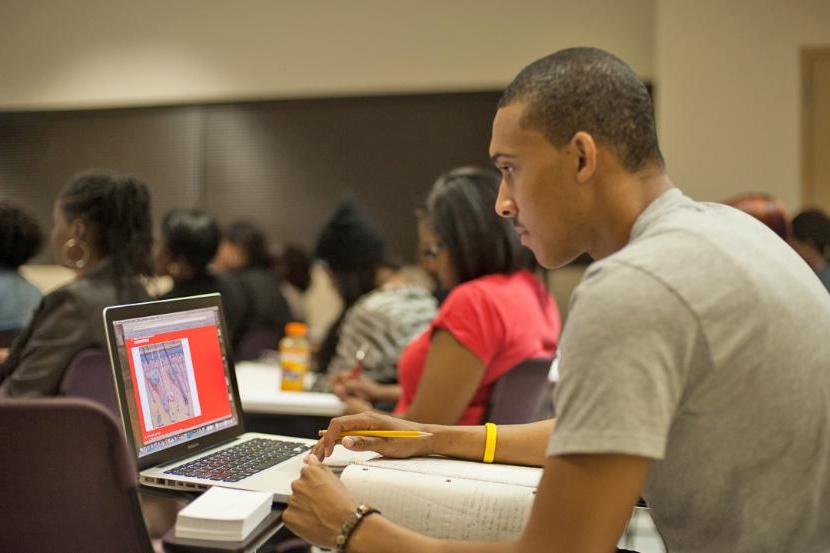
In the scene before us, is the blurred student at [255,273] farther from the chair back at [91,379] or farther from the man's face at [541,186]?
the man's face at [541,186]

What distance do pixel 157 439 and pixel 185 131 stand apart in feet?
16.3

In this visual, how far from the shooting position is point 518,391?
85.5 inches

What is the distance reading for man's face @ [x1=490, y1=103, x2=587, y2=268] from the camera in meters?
1.11

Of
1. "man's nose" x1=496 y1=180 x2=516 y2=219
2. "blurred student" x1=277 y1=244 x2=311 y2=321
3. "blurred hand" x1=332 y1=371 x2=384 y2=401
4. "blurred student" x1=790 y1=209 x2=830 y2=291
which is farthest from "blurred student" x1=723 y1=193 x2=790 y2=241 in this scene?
"blurred student" x1=277 y1=244 x2=311 y2=321

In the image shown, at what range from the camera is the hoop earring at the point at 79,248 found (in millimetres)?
2539

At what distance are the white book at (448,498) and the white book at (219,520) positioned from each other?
149 millimetres

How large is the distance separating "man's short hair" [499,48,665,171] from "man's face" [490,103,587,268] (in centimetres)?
2

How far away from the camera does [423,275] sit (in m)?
5.54

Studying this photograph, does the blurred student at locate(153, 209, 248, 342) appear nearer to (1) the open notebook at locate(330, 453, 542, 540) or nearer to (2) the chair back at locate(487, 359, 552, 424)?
(2) the chair back at locate(487, 359, 552, 424)

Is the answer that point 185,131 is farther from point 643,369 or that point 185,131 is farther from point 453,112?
point 643,369

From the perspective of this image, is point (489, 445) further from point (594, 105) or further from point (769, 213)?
point (769, 213)

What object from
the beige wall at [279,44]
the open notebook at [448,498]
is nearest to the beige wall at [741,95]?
the beige wall at [279,44]

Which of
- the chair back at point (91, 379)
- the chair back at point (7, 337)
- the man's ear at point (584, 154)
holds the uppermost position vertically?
the man's ear at point (584, 154)

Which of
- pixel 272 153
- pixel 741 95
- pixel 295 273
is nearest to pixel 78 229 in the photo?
pixel 295 273
